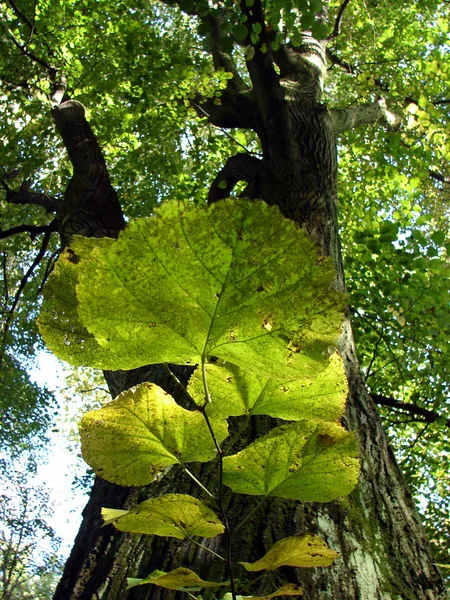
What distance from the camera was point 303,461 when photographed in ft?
1.81

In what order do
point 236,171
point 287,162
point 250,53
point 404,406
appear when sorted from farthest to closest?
point 404,406 < point 236,171 < point 250,53 < point 287,162

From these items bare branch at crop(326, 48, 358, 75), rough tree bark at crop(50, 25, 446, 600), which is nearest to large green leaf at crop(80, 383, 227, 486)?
rough tree bark at crop(50, 25, 446, 600)

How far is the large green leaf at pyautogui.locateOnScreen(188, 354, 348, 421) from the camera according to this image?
0.54m

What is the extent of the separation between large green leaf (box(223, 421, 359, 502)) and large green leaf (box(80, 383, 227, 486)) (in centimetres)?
4

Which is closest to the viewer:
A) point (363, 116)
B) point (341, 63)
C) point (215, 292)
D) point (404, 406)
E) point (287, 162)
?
point (215, 292)

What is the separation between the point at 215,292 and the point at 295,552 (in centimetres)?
33

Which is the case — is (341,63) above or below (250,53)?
above

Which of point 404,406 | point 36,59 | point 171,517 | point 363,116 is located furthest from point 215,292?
point 36,59

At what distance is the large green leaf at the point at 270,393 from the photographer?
537 mm

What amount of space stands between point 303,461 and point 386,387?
5.82 m

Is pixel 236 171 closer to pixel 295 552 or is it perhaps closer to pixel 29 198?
pixel 29 198

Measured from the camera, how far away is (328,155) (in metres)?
3.49

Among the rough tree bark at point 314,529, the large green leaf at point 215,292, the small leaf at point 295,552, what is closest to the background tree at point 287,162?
the rough tree bark at point 314,529

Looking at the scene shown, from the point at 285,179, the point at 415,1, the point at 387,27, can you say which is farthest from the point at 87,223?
the point at 415,1
